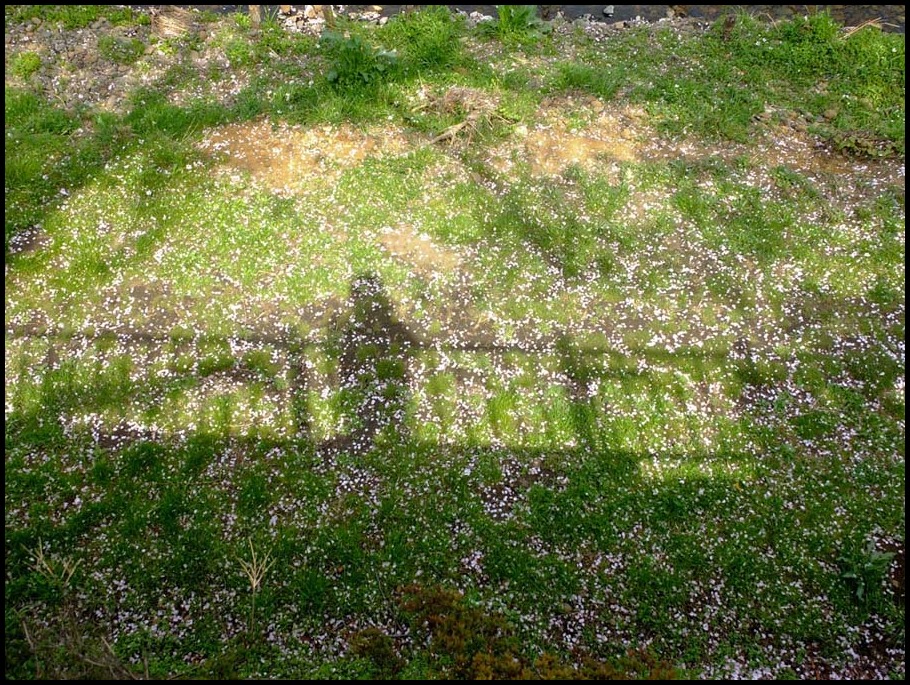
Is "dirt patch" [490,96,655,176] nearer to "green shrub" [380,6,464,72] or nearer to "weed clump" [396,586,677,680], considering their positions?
"green shrub" [380,6,464,72]

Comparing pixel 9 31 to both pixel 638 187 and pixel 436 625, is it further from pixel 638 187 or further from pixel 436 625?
pixel 436 625

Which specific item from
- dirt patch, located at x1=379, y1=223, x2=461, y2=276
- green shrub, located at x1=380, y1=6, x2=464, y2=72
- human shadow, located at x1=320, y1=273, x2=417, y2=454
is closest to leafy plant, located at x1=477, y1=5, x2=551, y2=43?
green shrub, located at x1=380, y1=6, x2=464, y2=72

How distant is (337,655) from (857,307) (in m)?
6.26

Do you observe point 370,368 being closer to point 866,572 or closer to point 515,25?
point 866,572

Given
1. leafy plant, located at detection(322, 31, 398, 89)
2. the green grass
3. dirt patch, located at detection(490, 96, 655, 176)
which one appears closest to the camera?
the green grass

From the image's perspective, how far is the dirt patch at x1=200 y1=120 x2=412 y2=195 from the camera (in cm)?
780

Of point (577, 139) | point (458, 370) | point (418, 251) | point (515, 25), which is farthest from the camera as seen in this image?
point (515, 25)

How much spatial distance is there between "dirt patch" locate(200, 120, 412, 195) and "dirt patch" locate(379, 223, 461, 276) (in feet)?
4.15

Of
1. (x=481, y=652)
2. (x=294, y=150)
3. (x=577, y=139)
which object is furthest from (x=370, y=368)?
(x=577, y=139)

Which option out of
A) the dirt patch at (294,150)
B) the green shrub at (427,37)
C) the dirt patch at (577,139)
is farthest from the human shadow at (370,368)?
the green shrub at (427,37)

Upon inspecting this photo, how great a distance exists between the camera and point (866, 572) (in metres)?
4.84

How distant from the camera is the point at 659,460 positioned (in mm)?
5582

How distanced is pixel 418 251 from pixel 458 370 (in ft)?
5.59

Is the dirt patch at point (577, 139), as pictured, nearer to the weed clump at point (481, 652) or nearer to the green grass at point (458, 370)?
the green grass at point (458, 370)
